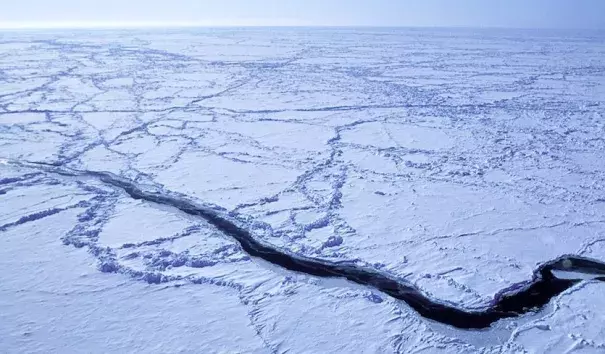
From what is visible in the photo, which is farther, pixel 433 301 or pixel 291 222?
pixel 291 222

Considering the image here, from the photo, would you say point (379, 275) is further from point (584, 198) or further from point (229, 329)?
point (584, 198)

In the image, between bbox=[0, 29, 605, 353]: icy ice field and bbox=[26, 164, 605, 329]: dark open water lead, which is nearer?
bbox=[0, 29, 605, 353]: icy ice field

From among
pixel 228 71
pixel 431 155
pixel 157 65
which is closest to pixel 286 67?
pixel 228 71

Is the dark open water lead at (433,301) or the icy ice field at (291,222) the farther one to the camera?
the dark open water lead at (433,301)
